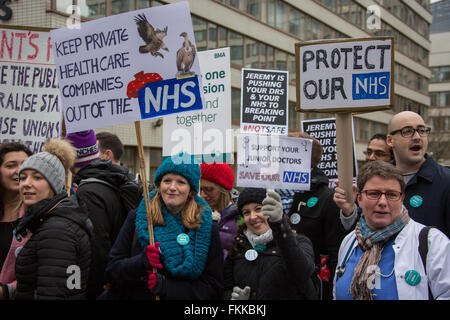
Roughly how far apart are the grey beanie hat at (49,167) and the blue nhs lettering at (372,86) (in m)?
2.14

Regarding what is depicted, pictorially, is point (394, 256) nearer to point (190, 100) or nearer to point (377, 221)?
point (377, 221)

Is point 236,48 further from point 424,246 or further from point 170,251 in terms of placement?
point 424,246

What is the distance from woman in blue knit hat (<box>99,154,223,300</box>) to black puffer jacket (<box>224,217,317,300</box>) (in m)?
0.11

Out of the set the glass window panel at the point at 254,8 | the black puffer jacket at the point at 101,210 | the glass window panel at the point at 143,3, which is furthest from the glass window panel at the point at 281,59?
the black puffer jacket at the point at 101,210

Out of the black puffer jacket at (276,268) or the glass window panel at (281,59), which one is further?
the glass window panel at (281,59)

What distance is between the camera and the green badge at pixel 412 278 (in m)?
2.37

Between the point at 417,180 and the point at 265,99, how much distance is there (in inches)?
120

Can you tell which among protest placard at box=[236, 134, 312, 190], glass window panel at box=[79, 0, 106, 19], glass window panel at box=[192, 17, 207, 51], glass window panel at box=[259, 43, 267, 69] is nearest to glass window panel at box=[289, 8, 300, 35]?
glass window panel at box=[259, 43, 267, 69]

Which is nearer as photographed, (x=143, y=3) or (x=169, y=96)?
(x=169, y=96)

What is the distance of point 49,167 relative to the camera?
3068 millimetres

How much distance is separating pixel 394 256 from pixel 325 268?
1385mm

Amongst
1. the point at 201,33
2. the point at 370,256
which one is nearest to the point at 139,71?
the point at 370,256

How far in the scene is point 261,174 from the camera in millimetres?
3957

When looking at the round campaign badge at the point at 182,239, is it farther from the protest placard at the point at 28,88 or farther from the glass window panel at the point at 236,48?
the glass window panel at the point at 236,48
